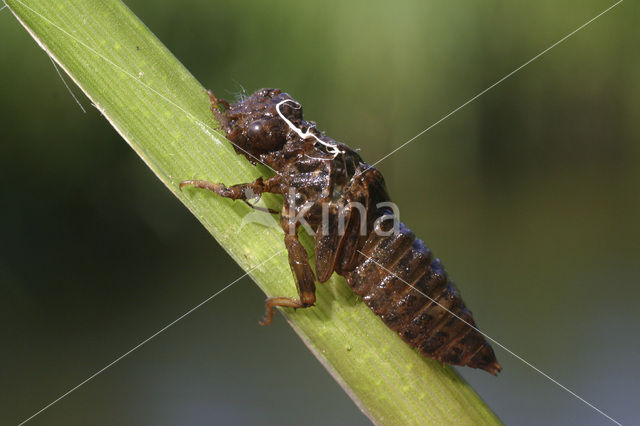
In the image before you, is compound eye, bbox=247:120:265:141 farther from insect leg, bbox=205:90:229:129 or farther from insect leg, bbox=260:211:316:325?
insect leg, bbox=260:211:316:325

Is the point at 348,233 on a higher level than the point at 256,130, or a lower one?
lower

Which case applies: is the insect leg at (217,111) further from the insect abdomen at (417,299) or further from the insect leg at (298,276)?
the insect abdomen at (417,299)

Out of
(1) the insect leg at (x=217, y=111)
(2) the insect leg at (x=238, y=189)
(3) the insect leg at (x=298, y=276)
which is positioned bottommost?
(3) the insect leg at (x=298, y=276)

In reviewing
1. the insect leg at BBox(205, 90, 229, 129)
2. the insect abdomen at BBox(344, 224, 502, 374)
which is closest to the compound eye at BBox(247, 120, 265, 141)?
the insect leg at BBox(205, 90, 229, 129)

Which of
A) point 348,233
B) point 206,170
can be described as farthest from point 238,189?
point 348,233

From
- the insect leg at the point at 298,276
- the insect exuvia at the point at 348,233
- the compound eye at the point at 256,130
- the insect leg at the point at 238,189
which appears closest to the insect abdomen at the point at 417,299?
the insect exuvia at the point at 348,233

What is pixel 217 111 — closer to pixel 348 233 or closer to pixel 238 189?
pixel 238 189
